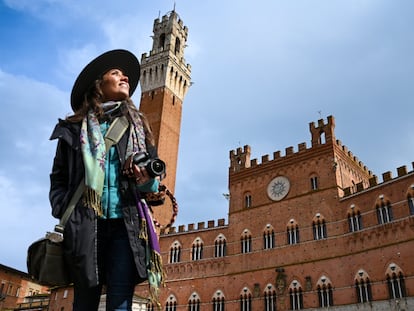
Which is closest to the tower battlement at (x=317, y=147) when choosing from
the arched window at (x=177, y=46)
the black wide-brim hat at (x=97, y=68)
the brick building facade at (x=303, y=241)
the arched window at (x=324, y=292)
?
the brick building facade at (x=303, y=241)

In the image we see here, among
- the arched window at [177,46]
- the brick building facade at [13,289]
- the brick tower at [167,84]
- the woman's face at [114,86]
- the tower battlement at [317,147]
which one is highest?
the arched window at [177,46]

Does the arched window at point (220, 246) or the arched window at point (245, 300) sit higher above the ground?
the arched window at point (220, 246)

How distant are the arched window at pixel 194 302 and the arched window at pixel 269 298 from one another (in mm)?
5221

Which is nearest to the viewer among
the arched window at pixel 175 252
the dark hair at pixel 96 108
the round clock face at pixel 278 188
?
the dark hair at pixel 96 108

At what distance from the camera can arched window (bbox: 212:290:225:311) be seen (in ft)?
95.1

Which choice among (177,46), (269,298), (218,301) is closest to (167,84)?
(177,46)

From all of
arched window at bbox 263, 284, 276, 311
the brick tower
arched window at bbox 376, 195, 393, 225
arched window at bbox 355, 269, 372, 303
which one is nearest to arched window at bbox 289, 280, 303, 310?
arched window at bbox 263, 284, 276, 311

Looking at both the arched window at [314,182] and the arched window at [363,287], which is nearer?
the arched window at [363,287]

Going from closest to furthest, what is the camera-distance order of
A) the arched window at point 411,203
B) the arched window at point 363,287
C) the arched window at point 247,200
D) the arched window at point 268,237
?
1. the arched window at point 411,203
2. the arched window at point 363,287
3. the arched window at point 268,237
4. the arched window at point 247,200

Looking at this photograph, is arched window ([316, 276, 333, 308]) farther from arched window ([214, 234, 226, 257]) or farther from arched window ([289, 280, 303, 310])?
arched window ([214, 234, 226, 257])

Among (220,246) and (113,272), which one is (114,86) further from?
(220,246)

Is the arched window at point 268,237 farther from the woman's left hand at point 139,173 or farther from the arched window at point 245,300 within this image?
the woman's left hand at point 139,173

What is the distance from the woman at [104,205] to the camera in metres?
2.84

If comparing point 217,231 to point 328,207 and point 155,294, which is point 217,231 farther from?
point 155,294
